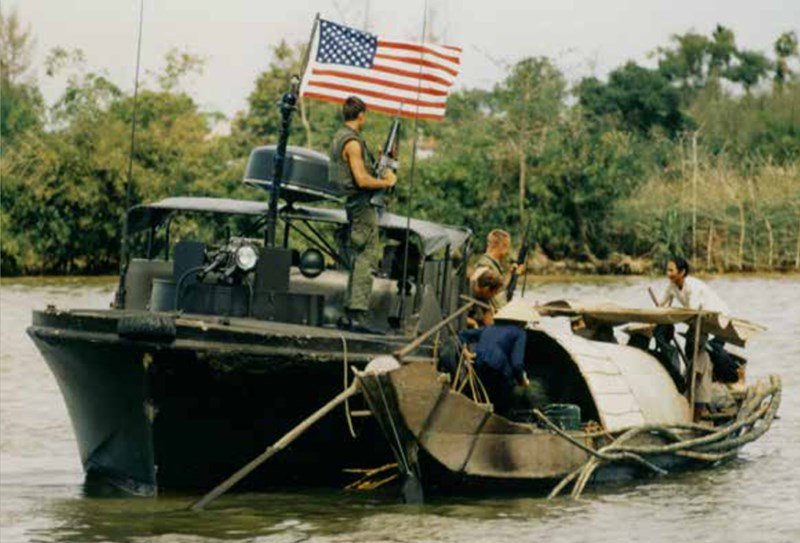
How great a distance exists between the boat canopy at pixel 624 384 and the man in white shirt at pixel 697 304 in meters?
0.21

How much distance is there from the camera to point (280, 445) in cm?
1423

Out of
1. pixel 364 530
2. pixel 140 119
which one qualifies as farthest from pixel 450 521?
pixel 140 119

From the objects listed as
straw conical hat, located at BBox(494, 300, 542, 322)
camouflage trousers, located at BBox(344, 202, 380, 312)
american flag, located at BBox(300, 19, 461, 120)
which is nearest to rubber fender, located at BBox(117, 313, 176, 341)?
camouflage trousers, located at BBox(344, 202, 380, 312)

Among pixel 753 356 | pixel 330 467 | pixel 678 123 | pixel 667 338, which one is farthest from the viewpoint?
pixel 678 123

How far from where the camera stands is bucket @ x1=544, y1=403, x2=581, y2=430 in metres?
16.0

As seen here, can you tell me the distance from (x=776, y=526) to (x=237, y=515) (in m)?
3.86

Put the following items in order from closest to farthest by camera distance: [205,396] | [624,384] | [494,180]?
1. [205,396]
2. [624,384]
3. [494,180]

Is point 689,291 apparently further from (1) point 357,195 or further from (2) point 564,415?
(1) point 357,195

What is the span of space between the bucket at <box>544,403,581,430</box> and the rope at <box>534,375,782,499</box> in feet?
0.43

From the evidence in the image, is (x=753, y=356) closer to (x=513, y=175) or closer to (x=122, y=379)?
(x=122, y=379)

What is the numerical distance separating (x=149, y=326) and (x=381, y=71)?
11.6 feet

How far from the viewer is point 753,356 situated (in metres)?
29.3

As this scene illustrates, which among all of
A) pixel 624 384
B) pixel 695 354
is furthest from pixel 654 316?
pixel 624 384

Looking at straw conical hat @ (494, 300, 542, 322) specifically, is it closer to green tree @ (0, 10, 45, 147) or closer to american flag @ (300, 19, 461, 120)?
american flag @ (300, 19, 461, 120)
